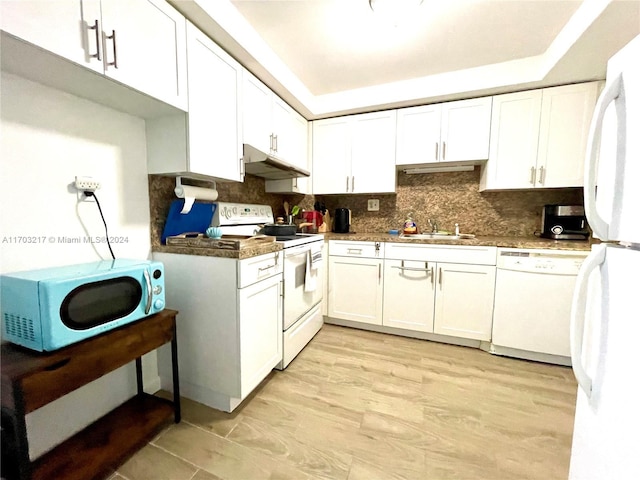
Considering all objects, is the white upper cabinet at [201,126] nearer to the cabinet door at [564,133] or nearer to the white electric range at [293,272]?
the white electric range at [293,272]

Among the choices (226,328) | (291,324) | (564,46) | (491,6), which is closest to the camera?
(226,328)

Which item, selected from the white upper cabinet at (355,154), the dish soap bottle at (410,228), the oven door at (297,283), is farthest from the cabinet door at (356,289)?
the white upper cabinet at (355,154)

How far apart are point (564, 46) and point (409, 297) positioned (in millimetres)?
2051

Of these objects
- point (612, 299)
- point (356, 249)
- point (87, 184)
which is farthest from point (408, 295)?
point (87, 184)

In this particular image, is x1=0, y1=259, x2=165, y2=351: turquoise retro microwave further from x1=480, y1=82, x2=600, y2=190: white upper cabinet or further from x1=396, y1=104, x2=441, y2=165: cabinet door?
x1=480, y1=82, x2=600, y2=190: white upper cabinet

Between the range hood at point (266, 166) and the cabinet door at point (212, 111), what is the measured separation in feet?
0.36

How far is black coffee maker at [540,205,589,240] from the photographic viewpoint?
6.89ft

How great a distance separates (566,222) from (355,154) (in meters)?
1.93

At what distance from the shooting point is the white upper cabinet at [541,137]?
6.72 feet

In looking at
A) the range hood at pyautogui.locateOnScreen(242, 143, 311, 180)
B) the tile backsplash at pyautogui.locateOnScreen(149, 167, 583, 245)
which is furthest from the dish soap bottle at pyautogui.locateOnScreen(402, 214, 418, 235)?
the range hood at pyautogui.locateOnScreen(242, 143, 311, 180)

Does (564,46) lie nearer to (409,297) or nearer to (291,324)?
(409,297)

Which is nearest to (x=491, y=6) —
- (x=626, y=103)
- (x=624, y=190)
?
(x=626, y=103)

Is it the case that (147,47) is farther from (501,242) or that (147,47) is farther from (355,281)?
(501,242)

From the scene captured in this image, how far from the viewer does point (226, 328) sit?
142 cm
